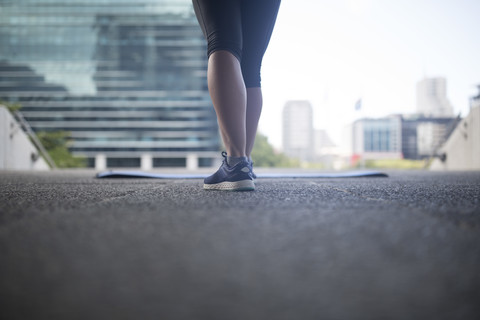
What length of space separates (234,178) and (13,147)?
7196 millimetres

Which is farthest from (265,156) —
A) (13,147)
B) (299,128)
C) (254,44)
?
(299,128)

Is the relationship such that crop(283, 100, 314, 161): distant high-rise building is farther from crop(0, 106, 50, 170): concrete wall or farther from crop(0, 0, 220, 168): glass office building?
crop(0, 106, 50, 170): concrete wall

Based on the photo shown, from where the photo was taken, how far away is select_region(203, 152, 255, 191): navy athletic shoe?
4.75ft

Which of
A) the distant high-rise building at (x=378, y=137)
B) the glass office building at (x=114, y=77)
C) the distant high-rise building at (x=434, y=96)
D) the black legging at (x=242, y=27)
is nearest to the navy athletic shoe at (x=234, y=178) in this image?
the black legging at (x=242, y=27)

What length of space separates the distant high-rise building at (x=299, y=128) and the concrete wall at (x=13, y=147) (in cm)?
10107

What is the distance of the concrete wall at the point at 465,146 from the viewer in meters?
7.27

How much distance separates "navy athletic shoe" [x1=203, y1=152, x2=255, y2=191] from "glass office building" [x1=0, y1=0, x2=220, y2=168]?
46118 millimetres

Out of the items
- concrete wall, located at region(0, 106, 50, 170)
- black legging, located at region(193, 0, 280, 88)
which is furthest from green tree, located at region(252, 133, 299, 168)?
black legging, located at region(193, 0, 280, 88)

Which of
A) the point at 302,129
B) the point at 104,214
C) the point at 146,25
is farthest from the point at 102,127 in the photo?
the point at 302,129

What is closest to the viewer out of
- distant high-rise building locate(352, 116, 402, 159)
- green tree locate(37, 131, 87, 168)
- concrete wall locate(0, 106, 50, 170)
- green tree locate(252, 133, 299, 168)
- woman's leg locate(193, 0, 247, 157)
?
woman's leg locate(193, 0, 247, 157)

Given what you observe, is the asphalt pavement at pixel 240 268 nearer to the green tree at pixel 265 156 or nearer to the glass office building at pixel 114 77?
the glass office building at pixel 114 77

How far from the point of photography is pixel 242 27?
177cm

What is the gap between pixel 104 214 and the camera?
29.8 inches

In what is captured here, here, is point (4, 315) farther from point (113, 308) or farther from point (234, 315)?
point (234, 315)
